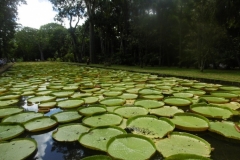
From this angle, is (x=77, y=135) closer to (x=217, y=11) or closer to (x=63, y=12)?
(x=217, y=11)

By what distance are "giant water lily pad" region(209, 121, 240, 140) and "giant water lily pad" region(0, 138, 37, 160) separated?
1732 millimetres

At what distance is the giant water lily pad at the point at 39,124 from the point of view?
1699mm

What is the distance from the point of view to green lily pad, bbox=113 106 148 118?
81.1 inches

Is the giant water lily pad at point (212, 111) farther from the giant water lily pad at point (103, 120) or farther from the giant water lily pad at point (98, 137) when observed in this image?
the giant water lily pad at point (98, 137)

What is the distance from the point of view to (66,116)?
2053 mm

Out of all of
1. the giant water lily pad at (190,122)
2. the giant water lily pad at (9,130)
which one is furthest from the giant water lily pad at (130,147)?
the giant water lily pad at (9,130)

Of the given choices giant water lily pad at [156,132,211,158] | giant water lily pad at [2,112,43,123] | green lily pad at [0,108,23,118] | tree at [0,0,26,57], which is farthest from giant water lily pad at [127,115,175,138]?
tree at [0,0,26,57]

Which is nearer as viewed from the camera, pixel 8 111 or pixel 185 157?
pixel 185 157

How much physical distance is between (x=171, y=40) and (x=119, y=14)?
18.1 ft

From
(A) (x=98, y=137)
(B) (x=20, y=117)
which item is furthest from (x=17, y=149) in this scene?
(B) (x=20, y=117)

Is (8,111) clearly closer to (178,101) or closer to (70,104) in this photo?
(70,104)

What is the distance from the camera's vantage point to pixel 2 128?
1.69m

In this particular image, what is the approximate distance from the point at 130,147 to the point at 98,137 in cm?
34

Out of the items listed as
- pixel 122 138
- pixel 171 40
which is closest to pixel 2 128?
→ pixel 122 138
